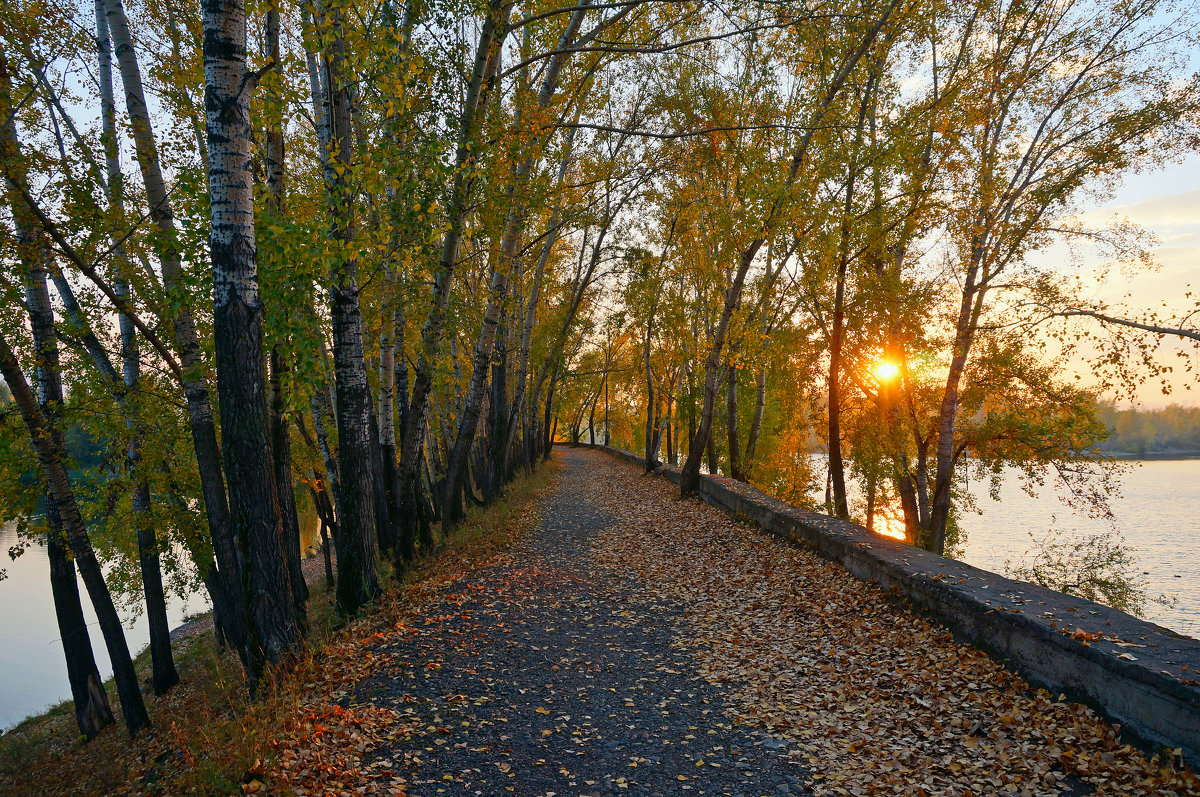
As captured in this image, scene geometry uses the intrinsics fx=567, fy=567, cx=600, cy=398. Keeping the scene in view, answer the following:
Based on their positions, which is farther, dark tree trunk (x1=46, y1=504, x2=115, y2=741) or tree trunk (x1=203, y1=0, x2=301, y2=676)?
dark tree trunk (x1=46, y1=504, x2=115, y2=741)

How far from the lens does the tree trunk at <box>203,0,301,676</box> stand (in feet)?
13.8

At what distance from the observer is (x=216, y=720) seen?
489 centimetres

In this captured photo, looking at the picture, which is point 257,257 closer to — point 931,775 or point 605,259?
point 931,775

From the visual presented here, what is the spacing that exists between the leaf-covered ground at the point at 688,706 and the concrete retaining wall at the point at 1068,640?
17 centimetres

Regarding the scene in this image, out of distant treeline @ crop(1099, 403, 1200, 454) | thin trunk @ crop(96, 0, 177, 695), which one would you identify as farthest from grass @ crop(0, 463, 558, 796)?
distant treeline @ crop(1099, 403, 1200, 454)

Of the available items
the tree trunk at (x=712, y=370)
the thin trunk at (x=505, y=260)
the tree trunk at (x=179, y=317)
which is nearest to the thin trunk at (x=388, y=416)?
the thin trunk at (x=505, y=260)

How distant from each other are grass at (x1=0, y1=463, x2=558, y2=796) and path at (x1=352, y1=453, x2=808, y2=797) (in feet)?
1.93

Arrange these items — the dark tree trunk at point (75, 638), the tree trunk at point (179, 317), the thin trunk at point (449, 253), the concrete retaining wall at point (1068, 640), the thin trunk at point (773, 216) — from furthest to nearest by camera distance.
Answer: the thin trunk at point (773, 216)
the dark tree trunk at point (75, 638)
the thin trunk at point (449, 253)
the tree trunk at point (179, 317)
the concrete retaining wall at point (1068, 640)

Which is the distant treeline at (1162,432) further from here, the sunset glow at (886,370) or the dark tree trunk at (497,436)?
the dark tree trunk at (497,436)

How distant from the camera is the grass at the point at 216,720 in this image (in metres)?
3.71

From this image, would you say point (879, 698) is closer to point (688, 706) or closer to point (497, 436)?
point (688, 706)

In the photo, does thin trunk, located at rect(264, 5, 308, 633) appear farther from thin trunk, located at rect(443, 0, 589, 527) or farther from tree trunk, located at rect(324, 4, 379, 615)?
thin trunk, located at rect(443, 0, 589, 527)

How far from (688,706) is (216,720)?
406 cm

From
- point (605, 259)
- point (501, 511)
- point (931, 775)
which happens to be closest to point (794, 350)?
point (605, 259)
